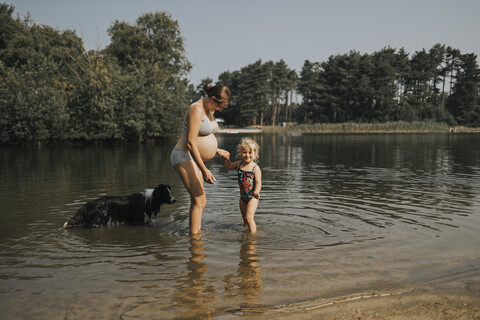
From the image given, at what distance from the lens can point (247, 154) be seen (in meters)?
6.12

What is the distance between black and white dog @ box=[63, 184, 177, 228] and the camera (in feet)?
22.1

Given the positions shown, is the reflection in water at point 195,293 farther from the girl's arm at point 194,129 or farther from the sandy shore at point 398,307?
the girl's arm at point 194,129

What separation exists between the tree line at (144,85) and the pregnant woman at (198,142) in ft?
94.8

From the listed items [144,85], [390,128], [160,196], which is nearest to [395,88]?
[390,128]

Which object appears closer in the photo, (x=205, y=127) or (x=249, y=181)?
(x=205, y=127)

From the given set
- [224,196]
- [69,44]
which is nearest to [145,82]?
[69,44]

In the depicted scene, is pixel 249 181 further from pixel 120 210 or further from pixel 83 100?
pixel 83 100

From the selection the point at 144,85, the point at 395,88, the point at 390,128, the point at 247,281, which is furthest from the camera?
the point at 395,88

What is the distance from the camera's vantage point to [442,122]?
246 feet

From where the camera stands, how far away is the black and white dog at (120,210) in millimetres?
6738

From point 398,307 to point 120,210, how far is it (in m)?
5.13

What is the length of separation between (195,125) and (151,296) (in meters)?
2.29

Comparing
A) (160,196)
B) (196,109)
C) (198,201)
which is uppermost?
(196,109)

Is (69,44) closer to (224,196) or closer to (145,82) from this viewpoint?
(145,82)
